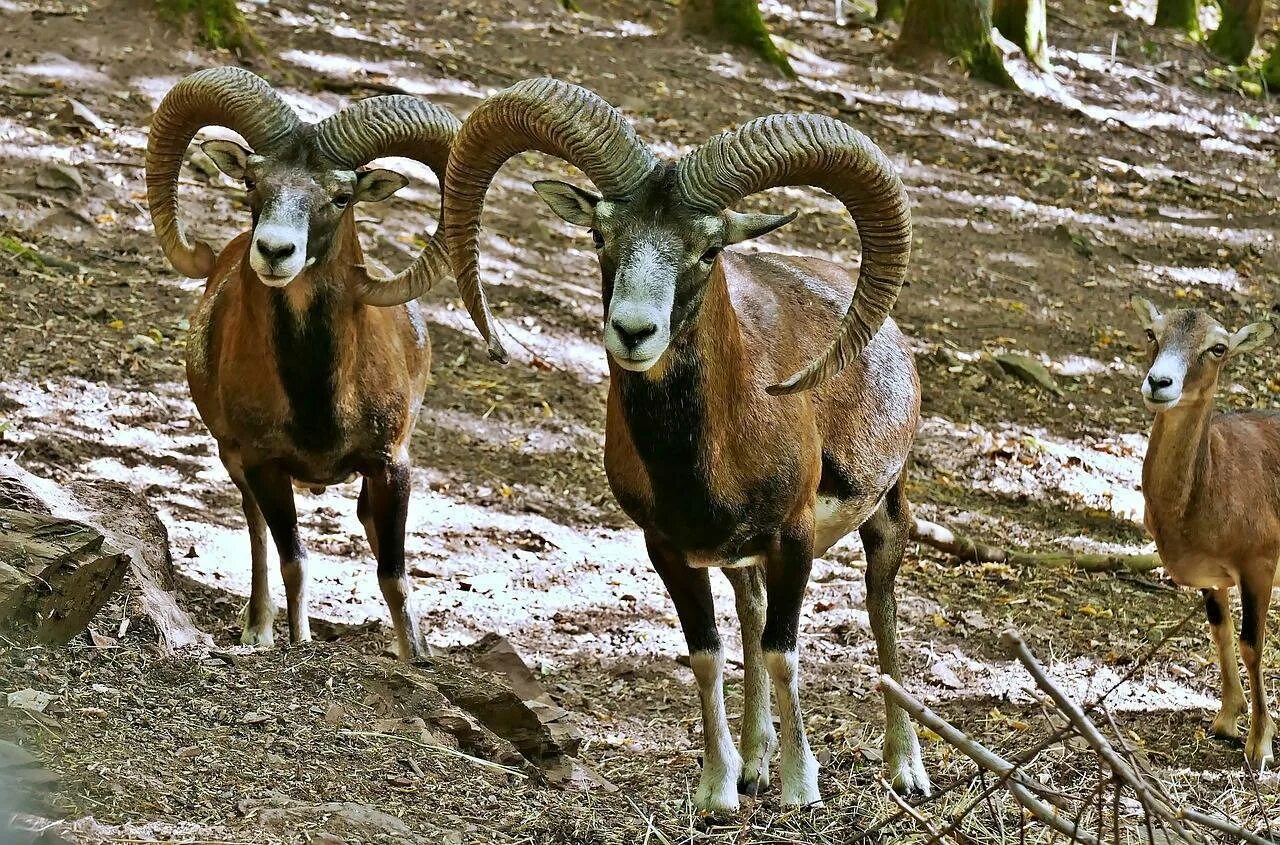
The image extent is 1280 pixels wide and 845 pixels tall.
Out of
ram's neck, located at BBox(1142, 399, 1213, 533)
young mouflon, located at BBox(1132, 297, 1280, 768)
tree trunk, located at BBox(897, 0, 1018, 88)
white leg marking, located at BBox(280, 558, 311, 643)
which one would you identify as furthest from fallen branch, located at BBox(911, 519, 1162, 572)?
tree trunk, located at BBox(897, 0, 1018, 88)

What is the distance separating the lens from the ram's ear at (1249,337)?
920cm

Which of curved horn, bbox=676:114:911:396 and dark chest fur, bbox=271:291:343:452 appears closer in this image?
curved horn, bbox=676:114:911:396

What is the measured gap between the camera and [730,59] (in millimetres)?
20906

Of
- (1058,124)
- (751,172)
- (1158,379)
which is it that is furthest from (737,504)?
(1058,124)

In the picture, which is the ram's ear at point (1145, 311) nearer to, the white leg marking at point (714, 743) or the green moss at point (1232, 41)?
the white leg marking at point (714, 743)

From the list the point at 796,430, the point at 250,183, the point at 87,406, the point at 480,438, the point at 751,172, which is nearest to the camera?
the point at 751,172

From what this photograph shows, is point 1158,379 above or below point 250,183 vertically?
below

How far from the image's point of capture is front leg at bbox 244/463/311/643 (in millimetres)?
7898

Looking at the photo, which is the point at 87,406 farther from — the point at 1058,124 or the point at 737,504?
the point at 1058,124

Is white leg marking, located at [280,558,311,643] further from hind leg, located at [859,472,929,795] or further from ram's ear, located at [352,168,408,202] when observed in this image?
hind leg, located at [859,472,929,795]

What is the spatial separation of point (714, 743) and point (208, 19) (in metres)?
12.3

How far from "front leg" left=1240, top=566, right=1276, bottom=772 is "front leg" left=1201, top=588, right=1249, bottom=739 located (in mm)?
114

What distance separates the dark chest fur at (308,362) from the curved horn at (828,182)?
2.58 meters

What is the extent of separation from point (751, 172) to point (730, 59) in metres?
15.7
